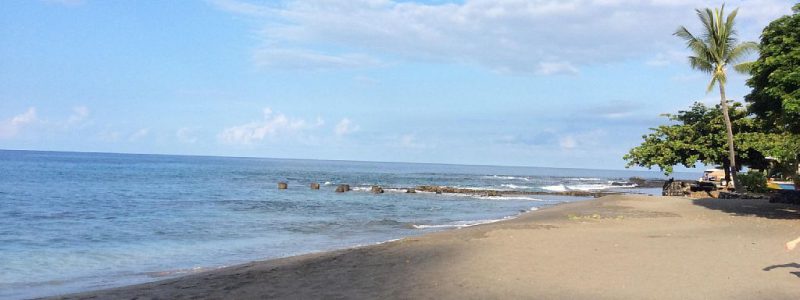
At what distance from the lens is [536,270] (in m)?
10.1

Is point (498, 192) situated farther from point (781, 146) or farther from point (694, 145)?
point (781, 146)

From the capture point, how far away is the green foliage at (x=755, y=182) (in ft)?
117

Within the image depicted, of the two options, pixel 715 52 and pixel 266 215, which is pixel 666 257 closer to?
pixel 715 52

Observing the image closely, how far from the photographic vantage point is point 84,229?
2183cm

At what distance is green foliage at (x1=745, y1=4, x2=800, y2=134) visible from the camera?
15.5m

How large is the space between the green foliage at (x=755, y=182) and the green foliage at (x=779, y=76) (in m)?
18.9

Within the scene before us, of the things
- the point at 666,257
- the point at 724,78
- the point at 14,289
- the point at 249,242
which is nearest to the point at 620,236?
the point at 666,257

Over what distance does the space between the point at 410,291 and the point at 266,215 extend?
21.6 metres

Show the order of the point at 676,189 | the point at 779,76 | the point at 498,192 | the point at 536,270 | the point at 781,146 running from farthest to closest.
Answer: the point at 498,192
the point at 676,189
the point at 781,146
the point at 779,76
the point at 536,270

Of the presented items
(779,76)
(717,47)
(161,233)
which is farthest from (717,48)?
(161,233)

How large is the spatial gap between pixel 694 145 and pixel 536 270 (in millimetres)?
26883

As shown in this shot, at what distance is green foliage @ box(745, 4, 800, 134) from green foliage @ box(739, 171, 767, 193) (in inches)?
744

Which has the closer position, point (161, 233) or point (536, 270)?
point (536, 270)

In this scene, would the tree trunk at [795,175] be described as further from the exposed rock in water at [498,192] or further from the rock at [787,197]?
the exposed rock in water at [498,192]
